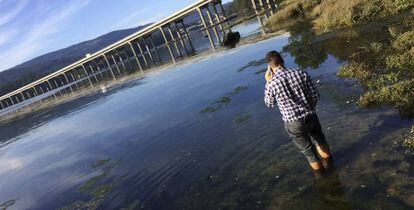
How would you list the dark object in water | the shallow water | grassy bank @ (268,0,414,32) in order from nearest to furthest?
the shallow water → grassy bank @ (268,0,414,32) → the dark object in water

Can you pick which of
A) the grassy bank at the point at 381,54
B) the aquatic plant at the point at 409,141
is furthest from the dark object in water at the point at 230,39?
the aquatic plant at the point at 409,141

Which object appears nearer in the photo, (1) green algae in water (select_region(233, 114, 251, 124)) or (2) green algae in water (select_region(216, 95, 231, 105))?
(1) green algae in water (select_region(233, 114, 251, 124))

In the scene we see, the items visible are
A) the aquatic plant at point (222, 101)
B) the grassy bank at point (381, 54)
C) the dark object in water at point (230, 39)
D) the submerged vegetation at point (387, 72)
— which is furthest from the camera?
the dark object in water at point (230, 39)

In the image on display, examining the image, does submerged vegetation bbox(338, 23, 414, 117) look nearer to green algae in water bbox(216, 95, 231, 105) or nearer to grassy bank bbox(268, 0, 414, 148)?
grassy bank bbox(268, 0, 414, 148)

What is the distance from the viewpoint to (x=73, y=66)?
117188 mm

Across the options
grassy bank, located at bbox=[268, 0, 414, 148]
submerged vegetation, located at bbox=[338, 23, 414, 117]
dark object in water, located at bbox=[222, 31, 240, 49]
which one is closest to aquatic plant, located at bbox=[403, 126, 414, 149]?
grassy bank, located at bbox=[268, 0, 414, 148]

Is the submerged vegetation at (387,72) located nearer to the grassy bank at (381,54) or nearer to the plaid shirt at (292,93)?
the grassy bank at (381,54)

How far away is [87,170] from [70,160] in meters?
3.25

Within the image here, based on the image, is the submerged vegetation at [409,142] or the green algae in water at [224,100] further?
the green algae in water at [224,100]

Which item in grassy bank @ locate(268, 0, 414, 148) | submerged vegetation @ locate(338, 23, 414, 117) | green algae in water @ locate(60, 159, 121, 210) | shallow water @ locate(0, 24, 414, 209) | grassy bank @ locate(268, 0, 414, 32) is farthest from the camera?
grassy bank @ locate(268, 0, 414, 32)

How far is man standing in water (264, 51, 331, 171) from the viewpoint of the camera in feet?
24.8

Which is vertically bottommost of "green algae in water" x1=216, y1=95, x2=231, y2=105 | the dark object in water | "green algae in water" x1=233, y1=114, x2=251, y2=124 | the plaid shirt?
"green algae in water" x1=216, y1=95, x2=231, y2=105

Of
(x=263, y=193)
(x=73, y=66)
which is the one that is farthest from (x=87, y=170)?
(x=73, y=66)

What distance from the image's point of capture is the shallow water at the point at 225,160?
7.74 metres
